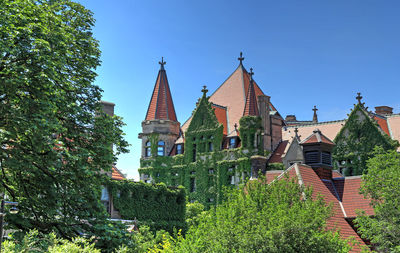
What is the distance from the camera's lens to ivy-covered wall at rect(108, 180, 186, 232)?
3350cm

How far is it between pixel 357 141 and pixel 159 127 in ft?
71.6

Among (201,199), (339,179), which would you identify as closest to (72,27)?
(339,179)

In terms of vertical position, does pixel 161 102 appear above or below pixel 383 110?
below

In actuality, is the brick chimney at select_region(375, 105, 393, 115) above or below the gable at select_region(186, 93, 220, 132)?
above

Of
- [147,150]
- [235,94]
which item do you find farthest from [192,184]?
[235,94]

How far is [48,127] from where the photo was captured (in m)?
13.9

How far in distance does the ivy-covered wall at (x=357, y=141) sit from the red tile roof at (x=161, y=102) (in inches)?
761

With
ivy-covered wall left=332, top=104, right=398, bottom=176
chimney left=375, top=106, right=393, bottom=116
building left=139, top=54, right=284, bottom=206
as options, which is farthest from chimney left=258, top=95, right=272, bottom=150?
chimney left=375, top=106, right=393, bottom=116

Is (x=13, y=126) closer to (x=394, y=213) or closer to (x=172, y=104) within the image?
(x=394, y=213)

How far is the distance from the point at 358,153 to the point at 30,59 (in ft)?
120

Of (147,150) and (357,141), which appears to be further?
(147,150)

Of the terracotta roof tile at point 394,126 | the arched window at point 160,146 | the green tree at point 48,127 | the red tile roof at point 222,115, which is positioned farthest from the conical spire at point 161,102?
the green tree at point 48,127

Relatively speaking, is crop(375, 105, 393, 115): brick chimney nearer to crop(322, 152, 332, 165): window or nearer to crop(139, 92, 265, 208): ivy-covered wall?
crop(139, 92, 265, 208): ivy-covered wall

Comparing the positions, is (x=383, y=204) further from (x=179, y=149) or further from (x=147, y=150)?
(x=147, y=150)
